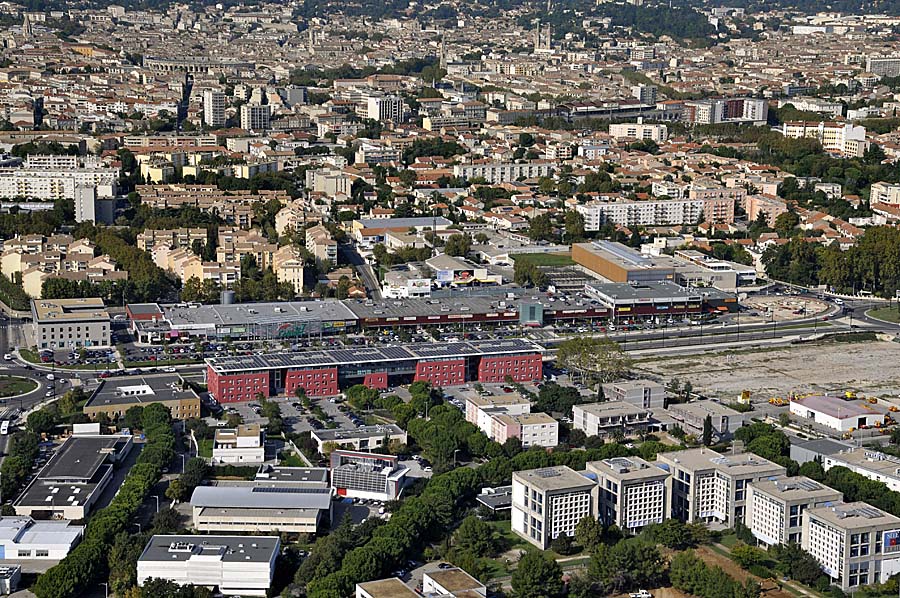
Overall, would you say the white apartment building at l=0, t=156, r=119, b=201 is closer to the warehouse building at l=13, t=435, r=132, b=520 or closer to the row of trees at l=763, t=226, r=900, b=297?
the row of trees at l=763, t=226, r=900, b=297

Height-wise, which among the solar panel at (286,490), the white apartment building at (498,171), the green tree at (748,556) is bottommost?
the green tree at (748,556)

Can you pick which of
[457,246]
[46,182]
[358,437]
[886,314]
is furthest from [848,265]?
[46,182]

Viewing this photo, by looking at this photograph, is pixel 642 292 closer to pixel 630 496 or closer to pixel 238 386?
pixel 238 386

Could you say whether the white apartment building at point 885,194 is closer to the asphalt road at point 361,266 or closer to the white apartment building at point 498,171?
the white apartment building at point 498,171

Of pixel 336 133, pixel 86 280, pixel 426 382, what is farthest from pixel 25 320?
pixel 336 133

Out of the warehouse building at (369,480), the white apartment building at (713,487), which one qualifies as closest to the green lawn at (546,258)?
the warehouse building at (369,480)

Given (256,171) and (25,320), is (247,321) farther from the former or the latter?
(256,171)

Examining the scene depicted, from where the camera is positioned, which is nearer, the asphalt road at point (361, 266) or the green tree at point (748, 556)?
the green tree at point (748, 556)
